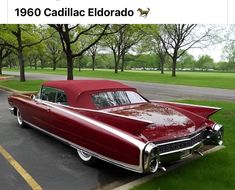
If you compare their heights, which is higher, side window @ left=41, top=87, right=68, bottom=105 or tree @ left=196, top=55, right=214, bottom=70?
tree @ left=196, top=55, right=214, bottom=70

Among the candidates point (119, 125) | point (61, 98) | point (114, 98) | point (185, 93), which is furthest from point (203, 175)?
point (185, 93)

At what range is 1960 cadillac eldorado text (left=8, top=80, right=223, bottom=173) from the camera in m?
4.04

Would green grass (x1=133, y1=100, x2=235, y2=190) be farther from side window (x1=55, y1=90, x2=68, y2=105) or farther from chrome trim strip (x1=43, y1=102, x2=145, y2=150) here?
side window (x1=55, y1=90, x2=68, y2=105)

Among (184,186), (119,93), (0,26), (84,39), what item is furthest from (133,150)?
(84,39)

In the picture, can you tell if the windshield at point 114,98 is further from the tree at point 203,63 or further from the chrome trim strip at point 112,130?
the tree at point 203,63

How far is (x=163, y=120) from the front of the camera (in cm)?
457

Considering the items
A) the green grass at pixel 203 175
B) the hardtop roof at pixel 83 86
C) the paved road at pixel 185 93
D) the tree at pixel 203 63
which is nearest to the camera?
the green grass at pixel 203 175

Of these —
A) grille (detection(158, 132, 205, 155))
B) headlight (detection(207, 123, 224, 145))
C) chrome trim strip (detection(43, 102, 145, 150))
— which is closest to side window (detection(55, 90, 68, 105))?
chrome trim strip (detection(43, 102, 145, 150))

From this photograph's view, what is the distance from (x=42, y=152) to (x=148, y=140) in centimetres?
241

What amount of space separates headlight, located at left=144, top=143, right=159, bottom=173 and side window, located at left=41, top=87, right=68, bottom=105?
2.20 meters

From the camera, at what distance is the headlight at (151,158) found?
382cm

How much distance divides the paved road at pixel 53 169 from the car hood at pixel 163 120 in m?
0.73

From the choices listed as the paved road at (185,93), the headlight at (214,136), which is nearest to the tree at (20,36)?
the paved road at (185,93)

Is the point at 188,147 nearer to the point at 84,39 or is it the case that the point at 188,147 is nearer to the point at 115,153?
the point at 115,153
